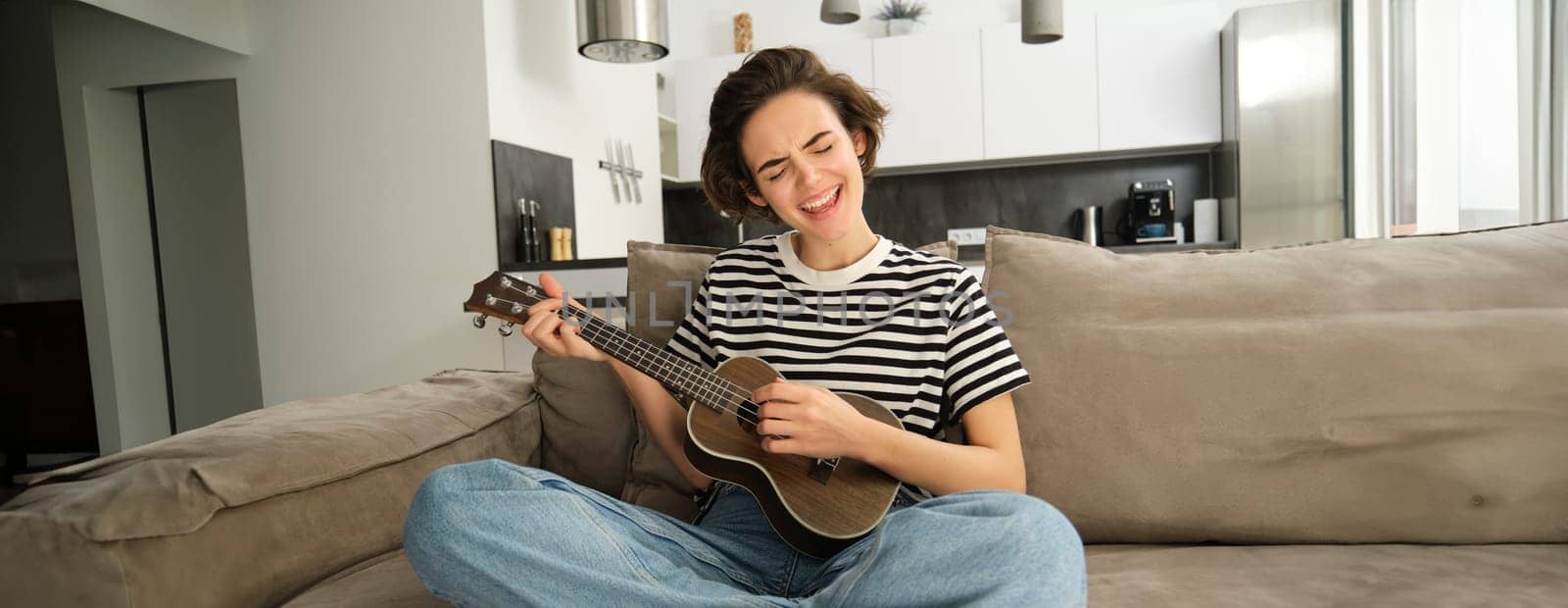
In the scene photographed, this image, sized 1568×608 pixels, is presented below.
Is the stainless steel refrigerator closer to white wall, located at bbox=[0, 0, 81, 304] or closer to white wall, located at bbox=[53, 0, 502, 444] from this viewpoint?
white wall, located at bbox=[53, 0, 502, 444]


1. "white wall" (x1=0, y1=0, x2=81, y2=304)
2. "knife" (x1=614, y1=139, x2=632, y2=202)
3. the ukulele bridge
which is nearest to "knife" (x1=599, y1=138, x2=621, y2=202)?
"knife" (x1=614, y1=139, x2=632, y2=202)

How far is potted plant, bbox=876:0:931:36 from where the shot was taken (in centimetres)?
450

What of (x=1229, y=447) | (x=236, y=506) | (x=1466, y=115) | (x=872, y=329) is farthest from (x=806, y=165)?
(x=1466, y=115)

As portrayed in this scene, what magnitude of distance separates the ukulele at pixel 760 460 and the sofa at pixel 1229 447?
0.75 ft

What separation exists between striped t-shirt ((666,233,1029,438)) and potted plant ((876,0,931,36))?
136 inches

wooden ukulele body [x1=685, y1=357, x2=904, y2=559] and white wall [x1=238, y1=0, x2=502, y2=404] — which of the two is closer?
wooden ukulele body [x1=685, y1=357, x2=904, y2=559]

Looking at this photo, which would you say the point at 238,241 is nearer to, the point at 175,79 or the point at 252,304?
the point at 252,304

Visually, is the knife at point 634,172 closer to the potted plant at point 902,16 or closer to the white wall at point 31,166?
the potted plant at point 902,16

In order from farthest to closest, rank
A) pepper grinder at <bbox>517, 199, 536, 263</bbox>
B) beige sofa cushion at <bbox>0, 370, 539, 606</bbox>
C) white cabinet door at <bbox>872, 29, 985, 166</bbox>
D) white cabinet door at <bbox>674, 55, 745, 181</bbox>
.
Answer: white cabinet door at <bbox>674, 55, 745, 181</bbox> < white cabinet door at <bbox>872, 29, 985, 166</bbox> < pepper grinder at <bbox>517, 199, 536, 263</bbox> < beige sofa cushion at <bbox>0, 370, 539, 606</bbox>

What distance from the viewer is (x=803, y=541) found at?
1.10m

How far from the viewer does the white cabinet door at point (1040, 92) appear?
4.16 meters

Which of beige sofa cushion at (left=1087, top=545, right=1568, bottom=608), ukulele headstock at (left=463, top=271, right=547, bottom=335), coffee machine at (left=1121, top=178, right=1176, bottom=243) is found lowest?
beige sofa cushion at (left=1087, top=545, right=1568, bottom=608)

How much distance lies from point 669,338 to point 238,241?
245cm

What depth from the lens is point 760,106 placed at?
1.26 metres
